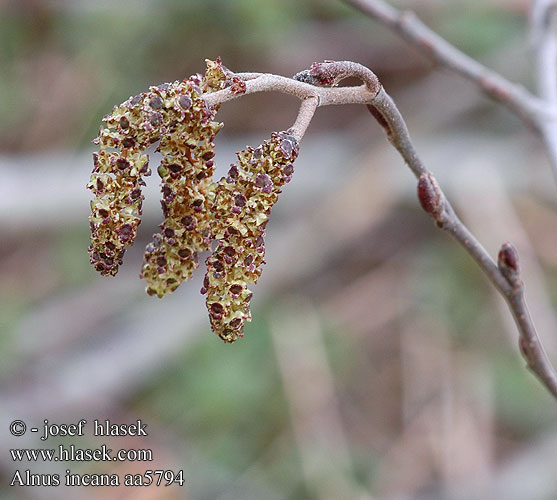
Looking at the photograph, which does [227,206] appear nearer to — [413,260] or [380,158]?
[380,158]

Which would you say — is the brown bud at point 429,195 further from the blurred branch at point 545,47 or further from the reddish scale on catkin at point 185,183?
the blurred branch at point 545,47

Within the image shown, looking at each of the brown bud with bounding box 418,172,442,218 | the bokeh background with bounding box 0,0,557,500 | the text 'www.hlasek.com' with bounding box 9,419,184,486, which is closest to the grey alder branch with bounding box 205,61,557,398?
the brown bud with bounding box 418,172,442,218

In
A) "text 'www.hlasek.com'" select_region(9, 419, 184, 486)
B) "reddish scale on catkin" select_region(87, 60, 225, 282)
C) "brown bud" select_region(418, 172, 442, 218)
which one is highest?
"reddish scale on catkin" select_region(87, 60, 225, 282)

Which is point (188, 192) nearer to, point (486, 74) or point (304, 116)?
point (304, 116)

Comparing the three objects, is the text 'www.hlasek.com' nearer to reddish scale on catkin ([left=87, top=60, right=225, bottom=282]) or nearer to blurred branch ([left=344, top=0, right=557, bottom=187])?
blurred branch ([left=344, top=0, right=557, bottom=187])

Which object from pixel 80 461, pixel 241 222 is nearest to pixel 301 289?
pixel 80 461

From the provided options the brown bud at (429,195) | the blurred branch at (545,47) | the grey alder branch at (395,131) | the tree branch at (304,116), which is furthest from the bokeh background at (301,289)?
the tree branch at (304,116)
